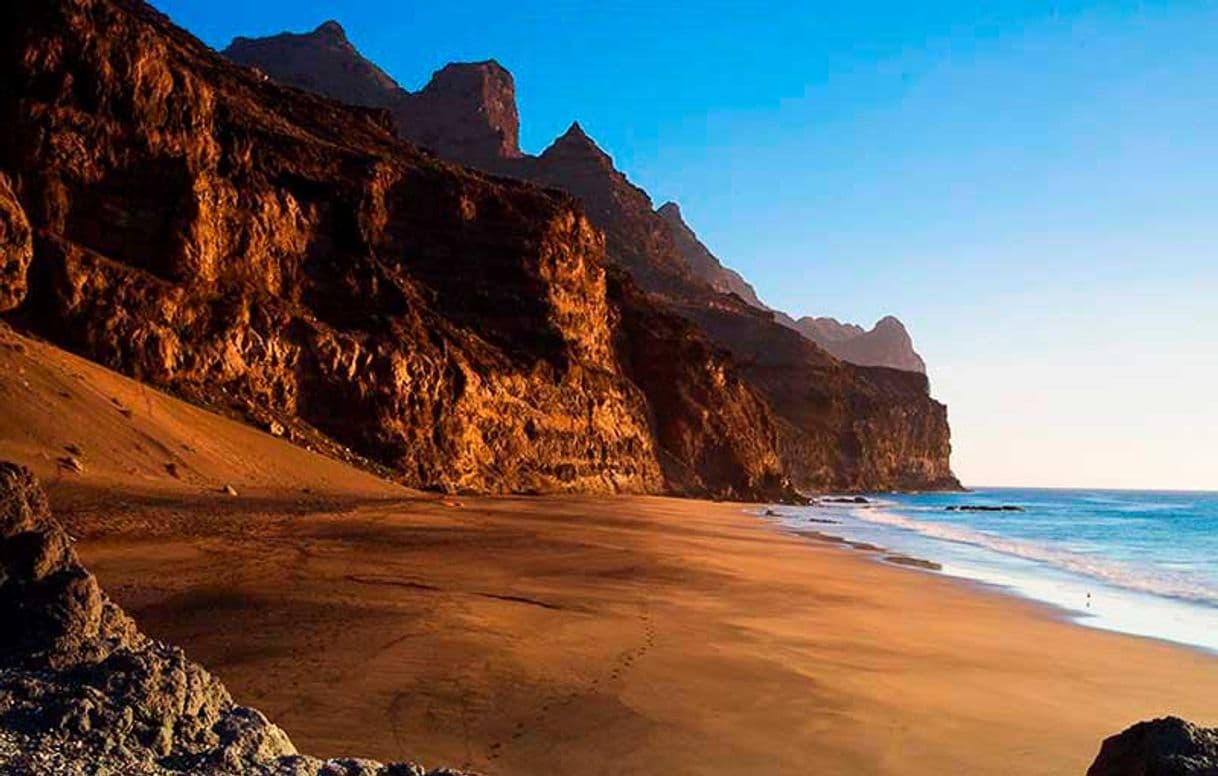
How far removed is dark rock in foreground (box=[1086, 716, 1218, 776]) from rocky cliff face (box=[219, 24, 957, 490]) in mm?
102775

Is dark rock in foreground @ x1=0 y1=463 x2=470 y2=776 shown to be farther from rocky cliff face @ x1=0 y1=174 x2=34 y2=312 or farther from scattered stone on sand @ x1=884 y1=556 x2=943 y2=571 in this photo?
rocky cliff face @ x1=0 y1=174 x2=34 y2=312

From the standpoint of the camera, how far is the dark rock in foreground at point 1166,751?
152 inches

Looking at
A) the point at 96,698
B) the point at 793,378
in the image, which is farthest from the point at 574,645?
the point at 793,378

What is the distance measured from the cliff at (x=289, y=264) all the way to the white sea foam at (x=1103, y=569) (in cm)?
2251

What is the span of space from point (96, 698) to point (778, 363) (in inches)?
5299

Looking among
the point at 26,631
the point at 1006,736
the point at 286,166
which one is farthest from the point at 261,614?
the point at 286,166

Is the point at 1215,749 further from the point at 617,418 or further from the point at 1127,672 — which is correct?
the point at 617,418

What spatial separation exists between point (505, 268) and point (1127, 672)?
46368mm

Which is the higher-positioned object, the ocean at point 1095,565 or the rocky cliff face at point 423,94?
the rocky cliff face at point 423,94

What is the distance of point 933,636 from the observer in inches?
493

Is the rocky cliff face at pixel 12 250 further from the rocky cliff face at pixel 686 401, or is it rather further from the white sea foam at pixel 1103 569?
the rocky cliff face at pixel 686 401

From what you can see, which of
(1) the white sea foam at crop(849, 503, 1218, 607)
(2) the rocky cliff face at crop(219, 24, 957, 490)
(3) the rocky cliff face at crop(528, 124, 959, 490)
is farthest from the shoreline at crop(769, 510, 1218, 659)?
(3) the rocky cliff face at crop(528, 124, 959, 490)

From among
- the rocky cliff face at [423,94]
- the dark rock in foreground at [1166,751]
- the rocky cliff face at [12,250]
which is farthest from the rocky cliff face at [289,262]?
the rocky cliff face at [423,94]

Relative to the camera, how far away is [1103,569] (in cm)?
2677
